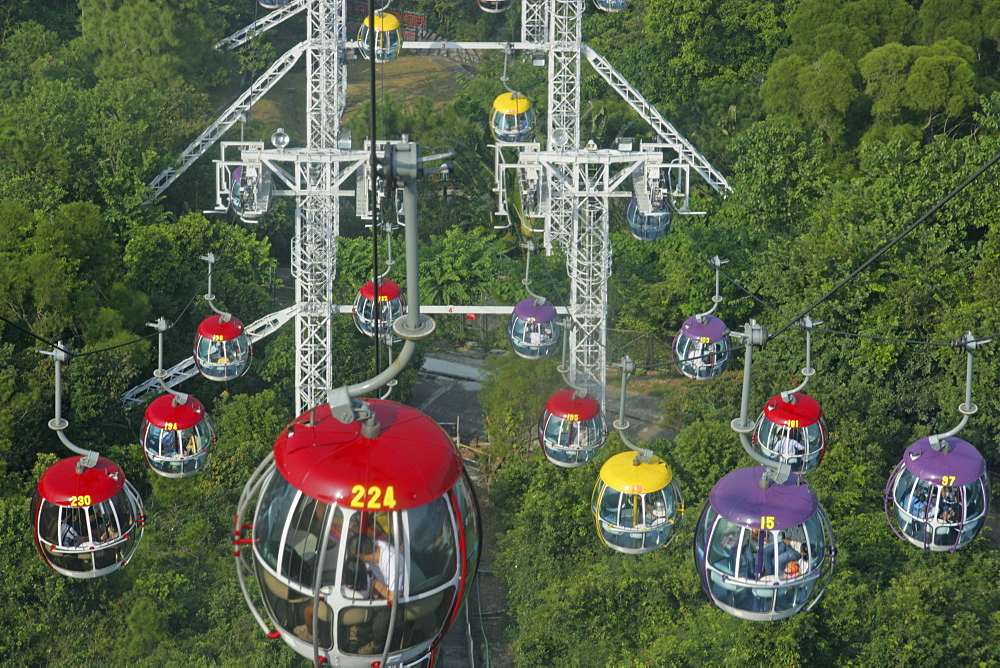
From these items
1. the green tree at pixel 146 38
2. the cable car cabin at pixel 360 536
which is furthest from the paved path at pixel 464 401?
the cable car cabin at pixel 360 536

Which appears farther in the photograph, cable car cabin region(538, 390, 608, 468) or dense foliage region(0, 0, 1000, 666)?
dense foliage region(0, 0, 1000, 666)

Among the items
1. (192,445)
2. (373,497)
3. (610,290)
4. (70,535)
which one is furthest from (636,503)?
(610,290)

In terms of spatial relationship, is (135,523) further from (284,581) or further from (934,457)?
(934,457)

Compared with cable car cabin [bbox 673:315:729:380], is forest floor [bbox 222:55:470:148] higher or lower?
higher

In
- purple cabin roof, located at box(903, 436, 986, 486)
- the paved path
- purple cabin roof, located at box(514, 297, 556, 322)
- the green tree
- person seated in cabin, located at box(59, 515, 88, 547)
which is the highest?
the green tree

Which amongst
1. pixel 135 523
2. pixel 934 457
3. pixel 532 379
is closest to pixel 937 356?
pixel 532 379

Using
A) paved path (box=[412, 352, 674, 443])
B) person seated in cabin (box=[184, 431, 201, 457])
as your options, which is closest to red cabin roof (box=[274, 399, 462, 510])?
person seated in cabin (box=[184, 431, 201, 457])

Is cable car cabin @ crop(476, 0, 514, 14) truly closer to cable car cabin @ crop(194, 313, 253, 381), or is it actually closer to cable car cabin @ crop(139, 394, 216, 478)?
cable car cabin @ crop(194, 313, 253, 381)

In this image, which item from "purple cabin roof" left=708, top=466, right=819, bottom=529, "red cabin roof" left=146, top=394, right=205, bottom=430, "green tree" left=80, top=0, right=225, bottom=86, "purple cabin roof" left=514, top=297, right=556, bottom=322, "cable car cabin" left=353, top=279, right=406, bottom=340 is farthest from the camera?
"green tree" left=80, top=0, right=225, bottom=86
